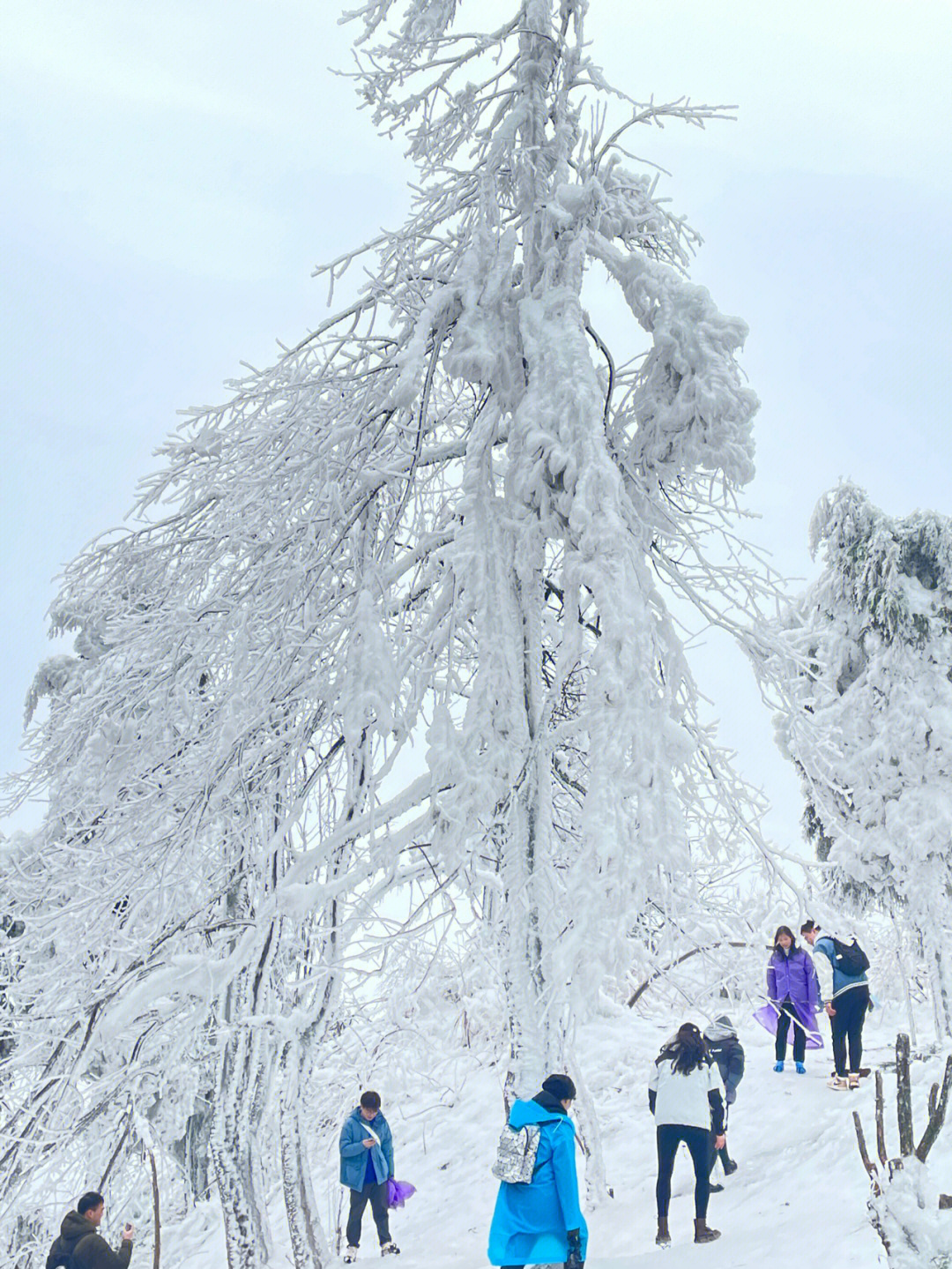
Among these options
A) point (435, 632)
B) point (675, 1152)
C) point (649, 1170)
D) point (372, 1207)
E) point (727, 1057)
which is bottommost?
point (372, 1207)

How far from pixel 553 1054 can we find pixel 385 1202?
389 centimetres

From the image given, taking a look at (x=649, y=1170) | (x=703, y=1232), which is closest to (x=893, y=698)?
(x=649, y=1170)

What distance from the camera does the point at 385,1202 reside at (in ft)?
27.5

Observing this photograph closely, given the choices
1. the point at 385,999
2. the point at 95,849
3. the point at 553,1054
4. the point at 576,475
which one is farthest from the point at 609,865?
the point at 95,849

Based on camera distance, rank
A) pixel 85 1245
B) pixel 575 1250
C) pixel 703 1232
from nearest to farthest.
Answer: pixel 575 1250
pixel 85 1245
pixel 703 1232

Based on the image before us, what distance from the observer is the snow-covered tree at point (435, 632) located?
5270 millimetres

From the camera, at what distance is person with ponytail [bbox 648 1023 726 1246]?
6.57 metres

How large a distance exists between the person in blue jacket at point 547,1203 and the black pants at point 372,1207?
354cm

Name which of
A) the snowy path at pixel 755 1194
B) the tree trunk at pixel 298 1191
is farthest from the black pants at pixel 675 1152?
the tree trunk at pixel 298 1191

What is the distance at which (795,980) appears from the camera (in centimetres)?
899

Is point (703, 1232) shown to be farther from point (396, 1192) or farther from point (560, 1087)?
point (396, 1192)

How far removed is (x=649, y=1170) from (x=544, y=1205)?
4630 mm

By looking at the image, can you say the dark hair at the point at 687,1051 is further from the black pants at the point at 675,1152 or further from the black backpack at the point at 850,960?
the black backpack at the point at 850,960

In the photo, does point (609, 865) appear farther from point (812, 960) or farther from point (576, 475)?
point (812, 960)
